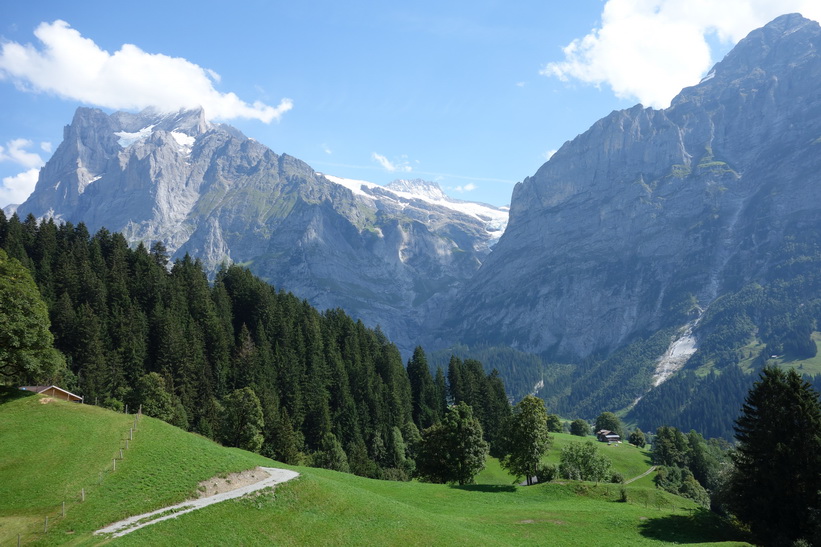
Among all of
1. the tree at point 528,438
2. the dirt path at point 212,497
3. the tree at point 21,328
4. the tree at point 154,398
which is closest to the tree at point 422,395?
the tree at point 528,438

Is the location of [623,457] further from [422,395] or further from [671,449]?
[422,395]

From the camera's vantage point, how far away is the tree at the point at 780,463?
48594 millimetres

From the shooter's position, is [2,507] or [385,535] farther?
[385,535]

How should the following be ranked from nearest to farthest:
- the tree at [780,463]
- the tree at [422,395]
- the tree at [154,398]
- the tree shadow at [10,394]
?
the tree at [780,463] → the tree shadow at [10,394] → the tree at [154,398] → the tree at [422,395]

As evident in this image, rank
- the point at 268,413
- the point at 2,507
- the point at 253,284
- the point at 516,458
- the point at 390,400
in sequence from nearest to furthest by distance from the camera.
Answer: the point at 2,507 < the point at 516,458 < the point at 268,413 < the point at 390,400 < the point at 253,284

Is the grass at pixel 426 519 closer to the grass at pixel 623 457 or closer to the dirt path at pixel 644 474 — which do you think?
the dirt path at pixel 644 474

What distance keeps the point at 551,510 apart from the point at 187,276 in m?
103

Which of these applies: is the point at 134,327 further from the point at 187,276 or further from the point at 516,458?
the point at 516,458

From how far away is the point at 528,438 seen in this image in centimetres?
8350

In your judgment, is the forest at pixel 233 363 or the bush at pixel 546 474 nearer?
the bush at pixel 546 474

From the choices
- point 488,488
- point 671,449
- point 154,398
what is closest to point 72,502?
point 154,398

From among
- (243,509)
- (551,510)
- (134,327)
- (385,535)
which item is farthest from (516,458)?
(134,327)

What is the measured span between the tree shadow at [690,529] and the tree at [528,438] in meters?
26.1

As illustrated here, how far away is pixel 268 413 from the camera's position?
98.5 meters
